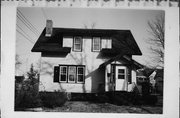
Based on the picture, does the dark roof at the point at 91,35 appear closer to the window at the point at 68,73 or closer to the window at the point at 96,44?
the window at the point at 96,44

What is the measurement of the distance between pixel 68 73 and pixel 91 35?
3.25ft

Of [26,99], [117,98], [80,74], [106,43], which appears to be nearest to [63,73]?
[80,74]

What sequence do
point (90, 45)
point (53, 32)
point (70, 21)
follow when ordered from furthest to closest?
point (90, 45)
point (53, 32)
point (70, 21)

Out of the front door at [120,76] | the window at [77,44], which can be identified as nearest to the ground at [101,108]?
the front door at [120,76]

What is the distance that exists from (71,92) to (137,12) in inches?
84.8

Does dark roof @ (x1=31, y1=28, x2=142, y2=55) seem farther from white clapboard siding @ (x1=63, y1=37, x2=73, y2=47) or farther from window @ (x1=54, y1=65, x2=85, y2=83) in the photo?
window @ (x1=54, y1=65, x2=85, y2=83)

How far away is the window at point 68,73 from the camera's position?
5.08 meters

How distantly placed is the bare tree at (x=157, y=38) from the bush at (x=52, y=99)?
201 cm

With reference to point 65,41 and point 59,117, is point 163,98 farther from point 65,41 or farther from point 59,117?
point 65,41

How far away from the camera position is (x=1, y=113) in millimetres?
4328

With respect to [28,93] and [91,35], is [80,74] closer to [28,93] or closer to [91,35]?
[91,35]

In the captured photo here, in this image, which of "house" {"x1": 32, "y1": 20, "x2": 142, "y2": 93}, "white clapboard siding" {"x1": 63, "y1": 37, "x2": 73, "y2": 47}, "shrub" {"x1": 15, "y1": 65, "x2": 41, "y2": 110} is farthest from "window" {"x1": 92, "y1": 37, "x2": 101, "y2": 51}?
"shrub" {"x1": 15, "y1": 65, "x2": 41, "y2": 110}

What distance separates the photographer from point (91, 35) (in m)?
5.13

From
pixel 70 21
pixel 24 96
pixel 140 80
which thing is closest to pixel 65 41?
pixel 70 21
